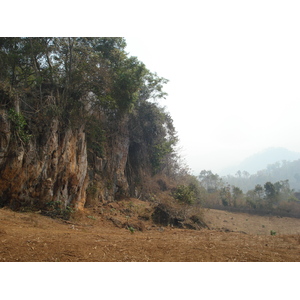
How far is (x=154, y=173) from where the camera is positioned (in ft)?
61.5

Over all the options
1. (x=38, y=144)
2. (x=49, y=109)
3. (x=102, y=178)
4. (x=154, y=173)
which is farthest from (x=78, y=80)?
(x=154, y=173)

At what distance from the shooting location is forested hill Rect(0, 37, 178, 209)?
7.20 metres

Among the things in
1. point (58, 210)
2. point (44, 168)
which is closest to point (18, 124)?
point (44, 168)

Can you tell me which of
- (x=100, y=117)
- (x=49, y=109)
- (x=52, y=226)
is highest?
(x=100, y=117)

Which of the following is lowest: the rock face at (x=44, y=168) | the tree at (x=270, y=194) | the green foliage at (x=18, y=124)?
the tree at (x=270, y=194)

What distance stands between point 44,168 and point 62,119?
102 inches

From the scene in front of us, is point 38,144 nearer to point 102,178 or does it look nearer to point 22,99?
point 22,99

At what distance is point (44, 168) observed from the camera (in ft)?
26.2

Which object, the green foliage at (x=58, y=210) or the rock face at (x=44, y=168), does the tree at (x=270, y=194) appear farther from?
the green foliage at (x=58, y=210)

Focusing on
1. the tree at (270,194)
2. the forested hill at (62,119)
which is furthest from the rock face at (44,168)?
the tree at (270,194)

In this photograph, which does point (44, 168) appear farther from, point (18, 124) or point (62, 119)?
point (62, 119)

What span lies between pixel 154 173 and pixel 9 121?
13.3m

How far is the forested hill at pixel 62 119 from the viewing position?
7.20 m

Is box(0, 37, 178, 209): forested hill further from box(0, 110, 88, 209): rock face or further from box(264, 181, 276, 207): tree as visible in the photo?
box(264, 181, 276, 207): tree
